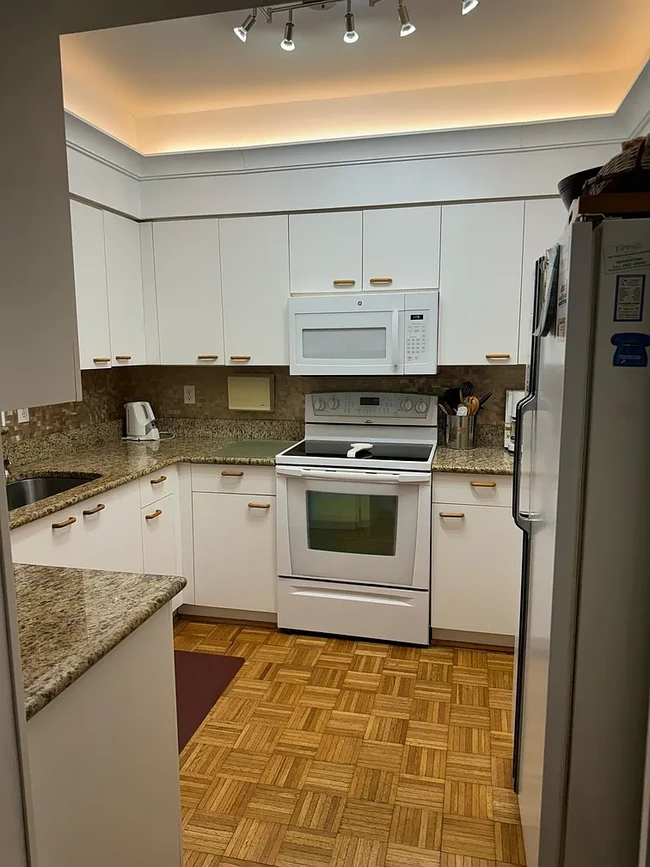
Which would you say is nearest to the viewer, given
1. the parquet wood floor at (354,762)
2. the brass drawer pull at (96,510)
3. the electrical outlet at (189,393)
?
the parquet wood floor at (354,762)

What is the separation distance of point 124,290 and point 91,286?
11.2 inches

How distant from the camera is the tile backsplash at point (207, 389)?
3.26 meters

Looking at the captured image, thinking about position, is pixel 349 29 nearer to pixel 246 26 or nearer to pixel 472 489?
pixel 246 26

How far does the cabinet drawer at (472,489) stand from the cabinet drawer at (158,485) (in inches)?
50.7

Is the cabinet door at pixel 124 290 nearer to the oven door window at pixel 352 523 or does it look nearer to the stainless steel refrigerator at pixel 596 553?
the oven door window at pixel 352 523

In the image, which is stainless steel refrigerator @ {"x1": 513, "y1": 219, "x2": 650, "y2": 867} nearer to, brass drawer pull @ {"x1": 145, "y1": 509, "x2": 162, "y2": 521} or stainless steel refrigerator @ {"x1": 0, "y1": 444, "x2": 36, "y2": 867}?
stainless steel refrigerator @ {"x1": 0, "y1": 444, "x2": 36, "y2": 867}

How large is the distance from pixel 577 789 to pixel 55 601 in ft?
3.93

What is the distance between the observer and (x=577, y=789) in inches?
52.8

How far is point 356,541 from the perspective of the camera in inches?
116

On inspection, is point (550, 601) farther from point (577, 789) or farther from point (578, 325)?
point (578, 325)

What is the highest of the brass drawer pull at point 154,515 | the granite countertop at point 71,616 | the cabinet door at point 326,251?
the cabinet door at point 326,251

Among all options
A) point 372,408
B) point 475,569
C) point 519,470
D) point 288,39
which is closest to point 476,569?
point 475,569

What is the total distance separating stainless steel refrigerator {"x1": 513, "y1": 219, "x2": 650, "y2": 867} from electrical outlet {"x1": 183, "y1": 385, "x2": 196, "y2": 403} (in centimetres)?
261

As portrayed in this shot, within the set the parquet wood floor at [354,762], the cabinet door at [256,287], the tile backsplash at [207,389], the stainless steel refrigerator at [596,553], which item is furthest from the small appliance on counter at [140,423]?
the stainless steel refrigerator at [596,553]
